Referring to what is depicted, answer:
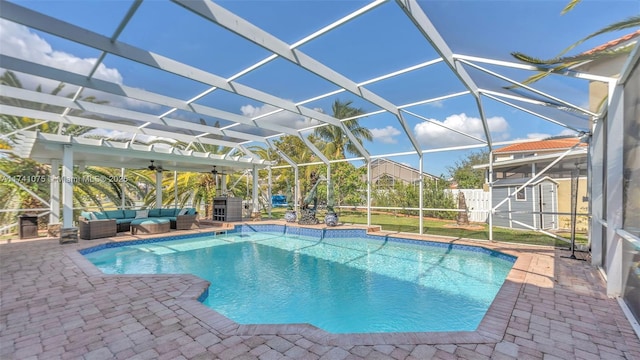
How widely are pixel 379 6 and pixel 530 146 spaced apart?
1368 cm

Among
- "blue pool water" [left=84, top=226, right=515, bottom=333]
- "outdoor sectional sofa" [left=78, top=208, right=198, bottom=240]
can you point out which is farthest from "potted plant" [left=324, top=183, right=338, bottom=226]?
"outdoor sectional sofa" [left=78, top=208, right=198, bottom=240]

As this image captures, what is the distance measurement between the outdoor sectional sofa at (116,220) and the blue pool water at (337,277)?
1.12m

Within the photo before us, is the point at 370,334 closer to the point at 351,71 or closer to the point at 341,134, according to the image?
the point at 351,71

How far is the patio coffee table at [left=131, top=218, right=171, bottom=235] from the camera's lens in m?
11.4

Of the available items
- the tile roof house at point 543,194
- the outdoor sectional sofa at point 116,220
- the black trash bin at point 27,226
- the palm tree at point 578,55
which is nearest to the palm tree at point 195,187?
the outdoor sectional sofa at point 116,220

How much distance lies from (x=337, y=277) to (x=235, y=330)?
4.05 metres

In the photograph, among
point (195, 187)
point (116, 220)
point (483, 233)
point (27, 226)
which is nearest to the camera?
point (27, 226)

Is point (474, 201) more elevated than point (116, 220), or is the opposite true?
point (474, 201)

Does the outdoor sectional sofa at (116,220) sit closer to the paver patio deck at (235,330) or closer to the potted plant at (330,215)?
the paver patio deck at (235,330)

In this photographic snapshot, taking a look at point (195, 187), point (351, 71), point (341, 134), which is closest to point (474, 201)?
point (341, 134)

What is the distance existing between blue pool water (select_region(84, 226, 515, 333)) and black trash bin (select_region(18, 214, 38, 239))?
3074 mm

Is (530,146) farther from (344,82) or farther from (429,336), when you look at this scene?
(429,336)

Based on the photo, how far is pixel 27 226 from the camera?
9.86m

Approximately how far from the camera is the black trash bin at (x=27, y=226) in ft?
32.0
